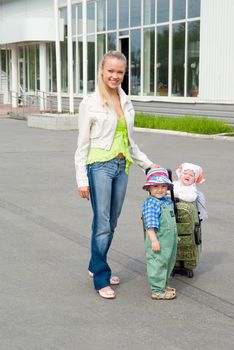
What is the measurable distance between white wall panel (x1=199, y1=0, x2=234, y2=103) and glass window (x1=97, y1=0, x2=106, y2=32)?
818cm

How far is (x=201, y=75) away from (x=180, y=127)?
3.38m

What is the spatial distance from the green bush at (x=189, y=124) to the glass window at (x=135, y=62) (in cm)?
509

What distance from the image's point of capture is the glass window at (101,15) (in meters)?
29.3

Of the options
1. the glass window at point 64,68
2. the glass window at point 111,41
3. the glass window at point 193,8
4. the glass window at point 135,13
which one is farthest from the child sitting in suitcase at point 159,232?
the glass window at point 64,68

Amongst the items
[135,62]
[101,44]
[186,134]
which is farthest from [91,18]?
[186,134]

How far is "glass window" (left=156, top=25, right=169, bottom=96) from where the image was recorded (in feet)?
80.6

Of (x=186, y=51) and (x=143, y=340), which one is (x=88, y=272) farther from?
(x=186, y=51)

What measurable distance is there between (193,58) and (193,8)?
1.81 metres

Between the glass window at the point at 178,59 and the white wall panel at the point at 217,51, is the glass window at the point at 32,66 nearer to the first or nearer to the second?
the glass window at the point at 178,59

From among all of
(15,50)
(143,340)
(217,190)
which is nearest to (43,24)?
(15,50)

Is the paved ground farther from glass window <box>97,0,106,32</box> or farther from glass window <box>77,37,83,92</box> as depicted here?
glass window <box>77,37,83,92</box>

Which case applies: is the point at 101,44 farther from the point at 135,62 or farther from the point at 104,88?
the point at 104,88

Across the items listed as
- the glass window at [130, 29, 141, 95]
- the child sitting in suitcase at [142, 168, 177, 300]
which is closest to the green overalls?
the child sitting in suitcase at [142, 168, 177, 300]

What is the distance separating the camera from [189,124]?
19.5 meters
